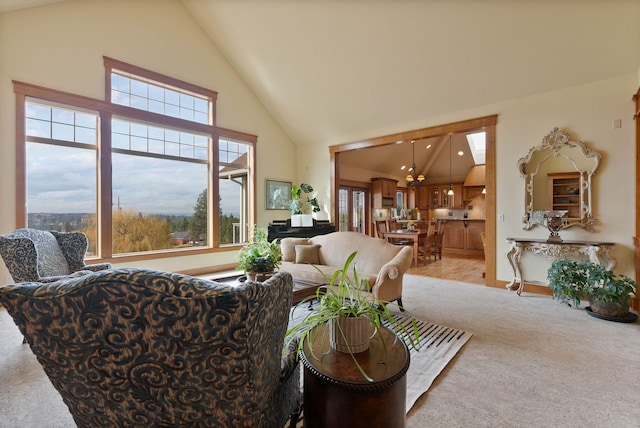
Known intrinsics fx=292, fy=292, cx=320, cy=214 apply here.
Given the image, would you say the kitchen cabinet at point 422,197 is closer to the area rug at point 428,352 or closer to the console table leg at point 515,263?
the console table leg at point 515,263

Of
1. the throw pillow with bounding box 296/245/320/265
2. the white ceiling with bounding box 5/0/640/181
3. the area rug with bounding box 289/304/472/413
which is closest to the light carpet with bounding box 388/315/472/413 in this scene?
the area rug with bounding box 289/304/472/413

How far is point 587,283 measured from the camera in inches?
132

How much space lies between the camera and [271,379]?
111 cm

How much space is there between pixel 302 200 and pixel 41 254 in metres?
5.16

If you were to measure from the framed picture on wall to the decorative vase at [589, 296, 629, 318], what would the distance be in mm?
5656

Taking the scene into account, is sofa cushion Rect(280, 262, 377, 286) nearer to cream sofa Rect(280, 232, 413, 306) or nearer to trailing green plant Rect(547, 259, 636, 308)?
cream sofa Rect(280, 232, 413, 306)

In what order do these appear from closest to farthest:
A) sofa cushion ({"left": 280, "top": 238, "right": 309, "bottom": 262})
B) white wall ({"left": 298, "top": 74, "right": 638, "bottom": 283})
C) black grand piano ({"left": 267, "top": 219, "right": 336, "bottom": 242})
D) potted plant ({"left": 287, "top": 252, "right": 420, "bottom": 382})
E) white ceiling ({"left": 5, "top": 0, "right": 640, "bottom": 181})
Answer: potted plant ({"left": 287, "top": 252, "right": 420, "bottom": 382})
white ceiling ({"left": 5, "top": 0, "right": 640, "bottom": 181})
white wall ({"left": 298, "top": 74, "right": 638, "bottom": 283})
sofa cushion ({"left": 280, "top": 238, "right": 309, "bottom": 262})
black grand piano ({"left": 267, "top": 219, "right": 336, "bottom": 242})

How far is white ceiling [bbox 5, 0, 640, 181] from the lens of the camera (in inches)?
137

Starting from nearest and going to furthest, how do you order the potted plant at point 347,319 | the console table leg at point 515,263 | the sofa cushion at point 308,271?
1. the potted plant at point 347,319
2. the sofa cushion at point 308,271
3. the console table leg at point 515,263

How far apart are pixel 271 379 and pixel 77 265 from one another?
10.3 feet

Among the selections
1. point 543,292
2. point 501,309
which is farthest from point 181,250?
point 543,292

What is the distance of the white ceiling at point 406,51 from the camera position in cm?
348

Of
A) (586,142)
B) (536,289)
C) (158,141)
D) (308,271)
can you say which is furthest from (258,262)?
(586,142)

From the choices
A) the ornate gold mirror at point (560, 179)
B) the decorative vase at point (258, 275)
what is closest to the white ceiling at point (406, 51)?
the ornate gold mirror at point (560, 179)
